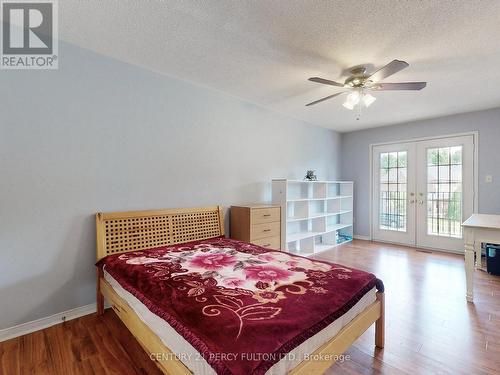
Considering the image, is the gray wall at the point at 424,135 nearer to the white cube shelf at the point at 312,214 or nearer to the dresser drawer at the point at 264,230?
the white cube shelf at the point at 312,214

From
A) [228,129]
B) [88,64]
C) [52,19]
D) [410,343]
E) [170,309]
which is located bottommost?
[410,343]

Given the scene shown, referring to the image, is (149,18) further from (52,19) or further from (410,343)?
(410,343)

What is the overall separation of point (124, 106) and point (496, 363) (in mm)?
3650

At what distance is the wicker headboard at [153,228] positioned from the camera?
2.29 metres

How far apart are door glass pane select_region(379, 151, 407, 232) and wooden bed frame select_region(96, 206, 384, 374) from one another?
3.73m

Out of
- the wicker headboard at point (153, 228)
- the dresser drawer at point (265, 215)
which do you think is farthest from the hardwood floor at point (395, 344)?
the dresser drawer at point (265, 215)

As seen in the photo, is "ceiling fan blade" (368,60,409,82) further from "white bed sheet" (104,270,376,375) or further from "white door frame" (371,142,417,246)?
"white door frame" (371,142,417,246)

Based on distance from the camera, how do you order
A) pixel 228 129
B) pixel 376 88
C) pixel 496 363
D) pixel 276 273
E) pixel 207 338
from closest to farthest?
pixel 207 338
pixel 496 363
pixel 276 273
pixel 376 88
pixel 228 129

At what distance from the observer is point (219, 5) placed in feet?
5.53

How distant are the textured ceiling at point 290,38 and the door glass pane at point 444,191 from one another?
146 cm

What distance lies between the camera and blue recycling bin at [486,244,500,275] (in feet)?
10.3

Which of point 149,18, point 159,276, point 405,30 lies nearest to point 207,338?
point 159,276

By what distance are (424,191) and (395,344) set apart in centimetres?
368

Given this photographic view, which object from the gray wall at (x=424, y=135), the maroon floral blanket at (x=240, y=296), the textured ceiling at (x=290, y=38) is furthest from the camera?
the gray wall at (x=424, y=135)
